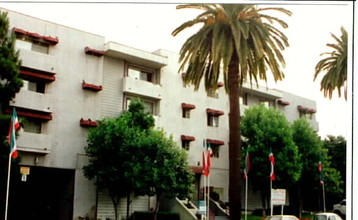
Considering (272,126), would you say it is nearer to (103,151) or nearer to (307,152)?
(307,152)

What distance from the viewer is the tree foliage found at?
28.5 m

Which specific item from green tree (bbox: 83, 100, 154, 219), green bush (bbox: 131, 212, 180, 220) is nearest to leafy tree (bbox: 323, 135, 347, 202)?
green bush (bbox: 131, 212, 180, 220)

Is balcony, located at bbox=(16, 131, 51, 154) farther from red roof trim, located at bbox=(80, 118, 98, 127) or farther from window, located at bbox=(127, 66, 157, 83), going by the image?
window, located at bbox=(127, 66, 157, 83)

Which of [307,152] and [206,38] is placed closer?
[206,38]

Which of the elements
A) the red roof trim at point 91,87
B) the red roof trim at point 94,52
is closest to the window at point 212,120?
the red roof trim at point 91,87

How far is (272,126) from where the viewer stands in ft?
120

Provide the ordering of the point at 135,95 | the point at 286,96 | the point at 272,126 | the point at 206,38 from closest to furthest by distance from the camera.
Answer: the point at 206,38 → the point at 135,95 → the point at 272,126 → the point at 286,96

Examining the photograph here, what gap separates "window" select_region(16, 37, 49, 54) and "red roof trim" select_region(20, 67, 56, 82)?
4.24 feet

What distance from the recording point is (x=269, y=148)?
35.8m

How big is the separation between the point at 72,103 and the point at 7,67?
7.30 m

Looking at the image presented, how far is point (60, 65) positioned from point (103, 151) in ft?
19.3

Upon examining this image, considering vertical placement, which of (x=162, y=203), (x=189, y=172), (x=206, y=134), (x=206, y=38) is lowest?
(x=162, y=203)

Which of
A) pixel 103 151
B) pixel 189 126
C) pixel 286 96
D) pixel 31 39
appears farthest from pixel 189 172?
pixel 286 96

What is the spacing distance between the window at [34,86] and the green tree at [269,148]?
15.0m
